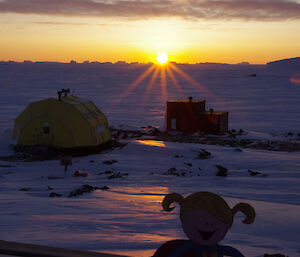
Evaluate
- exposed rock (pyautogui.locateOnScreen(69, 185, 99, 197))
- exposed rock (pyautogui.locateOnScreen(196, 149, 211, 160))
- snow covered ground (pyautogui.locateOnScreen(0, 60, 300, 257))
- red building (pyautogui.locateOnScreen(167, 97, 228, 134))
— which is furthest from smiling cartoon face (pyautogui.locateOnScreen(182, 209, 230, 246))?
red building (pyautogui.locateOnScreen(167, 97, 228, 134))

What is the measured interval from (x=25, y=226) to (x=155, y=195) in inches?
164

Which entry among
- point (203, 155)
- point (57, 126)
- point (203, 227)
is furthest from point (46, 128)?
point (203, 227)

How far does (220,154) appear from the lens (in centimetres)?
1781

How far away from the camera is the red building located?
82.3 feet

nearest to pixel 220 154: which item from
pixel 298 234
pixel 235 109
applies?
pixel 298 234

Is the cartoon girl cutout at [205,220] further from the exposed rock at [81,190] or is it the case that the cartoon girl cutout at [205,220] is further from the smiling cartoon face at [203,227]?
the exposed rock at [81,190]

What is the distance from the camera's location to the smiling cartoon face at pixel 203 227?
2922 millimetres

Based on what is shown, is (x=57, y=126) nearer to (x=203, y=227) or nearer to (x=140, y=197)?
(x=140, y=197)

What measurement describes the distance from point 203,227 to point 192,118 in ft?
74.9

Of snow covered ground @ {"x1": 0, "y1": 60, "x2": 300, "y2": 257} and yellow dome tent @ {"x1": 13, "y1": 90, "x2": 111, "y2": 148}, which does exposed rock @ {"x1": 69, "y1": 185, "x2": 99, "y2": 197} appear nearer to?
snow covered ground @ {"x1": 0, "y1": 60, "x2": 300, "y2": 257}

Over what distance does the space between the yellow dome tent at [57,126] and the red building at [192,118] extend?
7694 millimetres

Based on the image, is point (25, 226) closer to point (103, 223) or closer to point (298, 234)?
point (103, 223)

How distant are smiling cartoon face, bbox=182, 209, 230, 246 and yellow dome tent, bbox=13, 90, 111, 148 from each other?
15.7 meters

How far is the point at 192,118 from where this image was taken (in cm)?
2562
